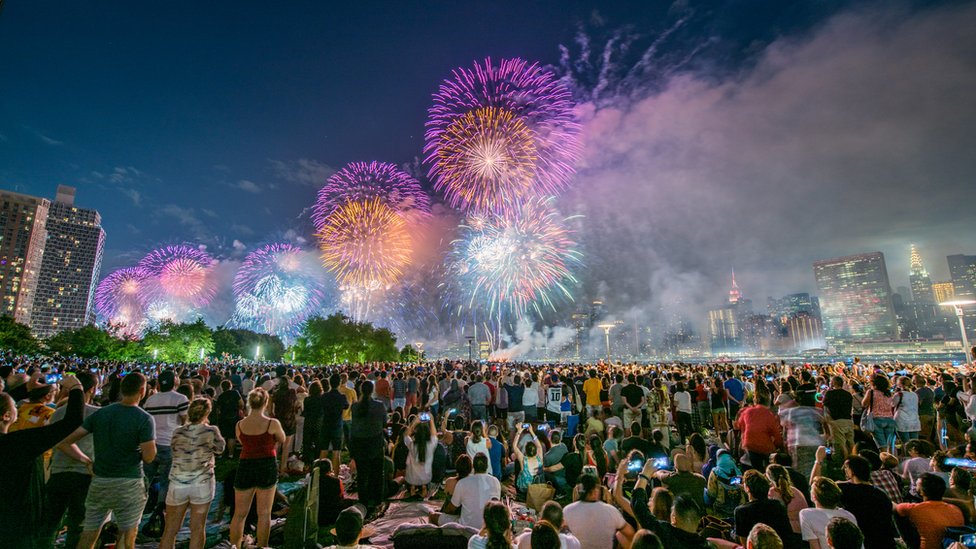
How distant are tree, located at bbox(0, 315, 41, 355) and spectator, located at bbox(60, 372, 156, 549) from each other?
68.9 meters

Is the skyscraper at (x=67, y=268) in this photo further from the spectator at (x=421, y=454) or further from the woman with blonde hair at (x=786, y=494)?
the woman with blonde hair at (x=786, y=494)

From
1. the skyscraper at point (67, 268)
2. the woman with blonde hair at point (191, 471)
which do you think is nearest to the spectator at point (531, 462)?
the woman with blonde hair at point (191, 471)

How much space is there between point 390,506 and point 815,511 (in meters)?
6.55

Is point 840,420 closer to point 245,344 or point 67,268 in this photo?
point 245,344

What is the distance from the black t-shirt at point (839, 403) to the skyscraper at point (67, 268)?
18247 centimetres

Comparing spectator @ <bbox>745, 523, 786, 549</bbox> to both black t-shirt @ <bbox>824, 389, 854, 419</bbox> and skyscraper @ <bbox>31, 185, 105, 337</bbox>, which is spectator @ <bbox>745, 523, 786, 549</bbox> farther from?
skyscraper @ <bbox>31, 185, 105, 337</bbox>

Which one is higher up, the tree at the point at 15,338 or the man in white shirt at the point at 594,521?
the tree at the point at 15,338

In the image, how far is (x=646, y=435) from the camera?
8.85m

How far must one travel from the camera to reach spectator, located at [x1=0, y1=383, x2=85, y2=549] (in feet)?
10.7

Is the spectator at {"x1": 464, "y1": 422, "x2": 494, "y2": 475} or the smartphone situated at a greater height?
the smartphone

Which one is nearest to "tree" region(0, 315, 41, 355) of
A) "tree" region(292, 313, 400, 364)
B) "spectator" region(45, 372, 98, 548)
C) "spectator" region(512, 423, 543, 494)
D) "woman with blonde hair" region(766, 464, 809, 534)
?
"tree" region(292, 313, 400, 364)

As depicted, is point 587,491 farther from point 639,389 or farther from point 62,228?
point 62,228

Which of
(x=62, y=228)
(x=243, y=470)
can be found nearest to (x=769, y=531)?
(x=243, y=470)

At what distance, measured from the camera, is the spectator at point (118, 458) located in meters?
4.65
